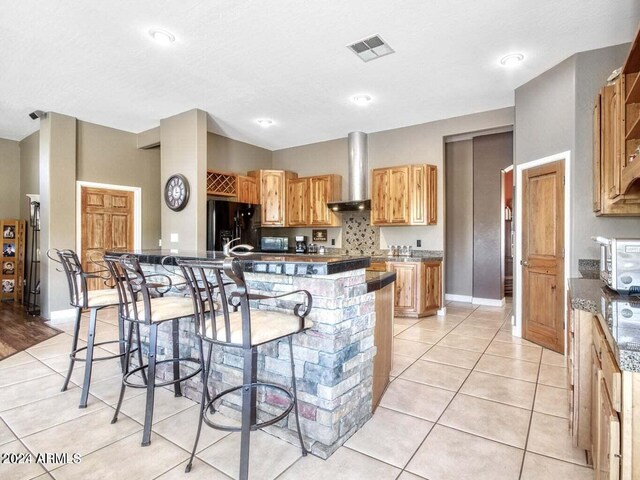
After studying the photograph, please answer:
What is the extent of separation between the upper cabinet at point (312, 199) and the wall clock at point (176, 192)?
2073 millimetres

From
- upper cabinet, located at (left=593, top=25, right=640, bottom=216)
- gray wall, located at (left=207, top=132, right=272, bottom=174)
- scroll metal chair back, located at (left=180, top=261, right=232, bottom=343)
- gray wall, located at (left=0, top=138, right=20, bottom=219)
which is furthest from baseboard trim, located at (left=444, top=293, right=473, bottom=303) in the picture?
gray wall, located at (left=0, top=138, right=20, bottom=219)

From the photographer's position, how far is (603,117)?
2777 mm

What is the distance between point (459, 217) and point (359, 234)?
1.68 metres

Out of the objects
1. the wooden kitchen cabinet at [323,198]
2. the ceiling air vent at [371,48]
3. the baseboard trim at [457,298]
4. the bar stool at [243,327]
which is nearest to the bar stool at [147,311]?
the bar stool at [243,327]

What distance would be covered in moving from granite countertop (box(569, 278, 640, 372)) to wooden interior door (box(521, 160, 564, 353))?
3.87ft

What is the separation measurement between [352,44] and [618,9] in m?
1.96

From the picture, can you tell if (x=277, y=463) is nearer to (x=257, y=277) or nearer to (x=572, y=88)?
(x=257, y=277)

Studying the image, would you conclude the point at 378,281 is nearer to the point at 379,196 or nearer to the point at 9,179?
the point at 379,196

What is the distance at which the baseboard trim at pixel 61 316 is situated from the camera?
4.77 m

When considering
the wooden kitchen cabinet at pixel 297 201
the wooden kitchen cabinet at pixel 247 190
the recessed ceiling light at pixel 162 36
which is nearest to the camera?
the recessed ceiling light at pixel 162 36

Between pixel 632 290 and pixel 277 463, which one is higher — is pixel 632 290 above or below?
above

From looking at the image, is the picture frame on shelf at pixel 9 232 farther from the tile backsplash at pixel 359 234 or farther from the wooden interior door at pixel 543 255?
the wooden interior door at pixel 543 255

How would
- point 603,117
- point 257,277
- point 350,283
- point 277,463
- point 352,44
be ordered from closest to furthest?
point 277,463 < point 350,283 < point 257,277 < point 603,117 < point 352,44

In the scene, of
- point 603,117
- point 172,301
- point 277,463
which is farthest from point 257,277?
point 603,117
